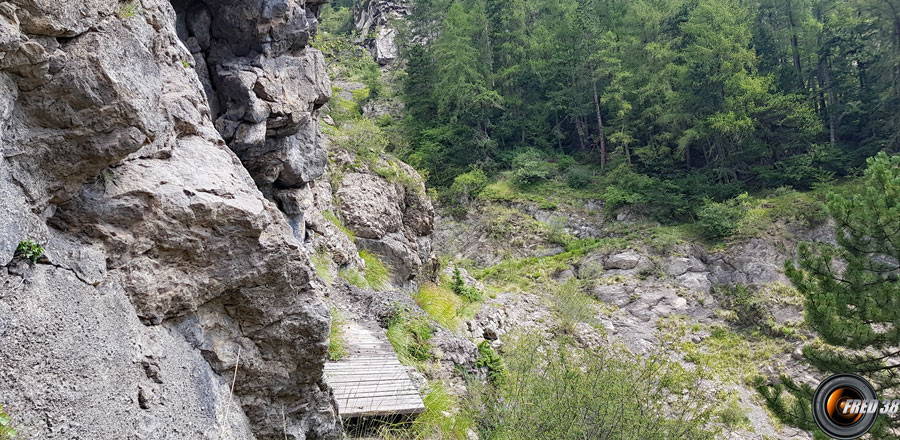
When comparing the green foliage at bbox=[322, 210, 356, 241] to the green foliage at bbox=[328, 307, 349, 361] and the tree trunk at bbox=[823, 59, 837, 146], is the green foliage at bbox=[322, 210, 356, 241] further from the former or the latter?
the tree trunk at bbox=[823, 59, 837, 146]

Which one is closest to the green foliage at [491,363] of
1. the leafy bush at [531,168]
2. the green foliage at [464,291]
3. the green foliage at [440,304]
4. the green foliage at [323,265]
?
the green foliage at [440,304]

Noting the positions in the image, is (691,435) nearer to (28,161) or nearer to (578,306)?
(28,161)

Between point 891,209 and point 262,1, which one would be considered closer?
point 262,1

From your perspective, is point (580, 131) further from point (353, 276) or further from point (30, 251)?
point (30, 251)

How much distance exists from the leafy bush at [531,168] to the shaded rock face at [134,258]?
21.3 m

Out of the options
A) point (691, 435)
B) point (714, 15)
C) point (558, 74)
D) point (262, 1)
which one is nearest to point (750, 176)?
point (714, 15)

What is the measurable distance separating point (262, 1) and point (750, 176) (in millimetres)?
22907

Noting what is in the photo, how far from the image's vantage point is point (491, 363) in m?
7.70

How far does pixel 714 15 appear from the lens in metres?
21.9

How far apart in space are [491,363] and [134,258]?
619 centimetres

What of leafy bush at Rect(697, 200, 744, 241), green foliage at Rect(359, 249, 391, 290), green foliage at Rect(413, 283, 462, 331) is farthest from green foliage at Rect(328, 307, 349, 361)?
leafy bush at Rect(697, 200, 744, 241)

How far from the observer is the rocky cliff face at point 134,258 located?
1.82 m

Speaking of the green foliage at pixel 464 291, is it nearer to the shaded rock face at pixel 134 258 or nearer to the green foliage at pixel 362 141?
the green foliage at pixel 362 141

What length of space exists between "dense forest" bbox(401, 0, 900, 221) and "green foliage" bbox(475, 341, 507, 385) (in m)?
15.5
